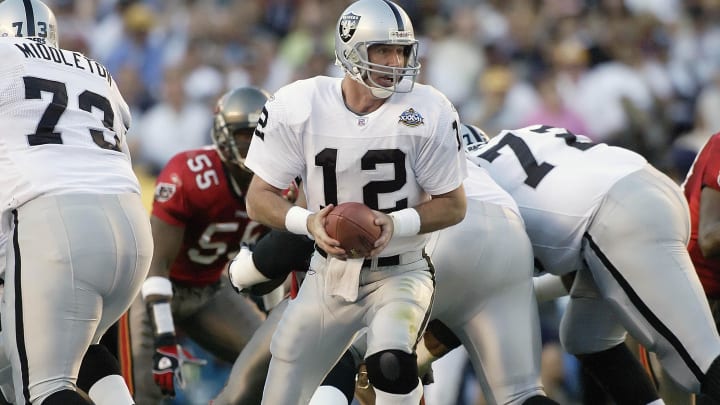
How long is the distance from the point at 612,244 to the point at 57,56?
230 centimetres

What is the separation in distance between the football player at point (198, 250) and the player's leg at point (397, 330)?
1.69m

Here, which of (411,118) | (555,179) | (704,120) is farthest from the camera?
(704,120)

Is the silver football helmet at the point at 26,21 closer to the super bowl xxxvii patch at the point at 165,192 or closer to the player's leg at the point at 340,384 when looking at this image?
the super bowl xxxvii patch at the point at 165,192

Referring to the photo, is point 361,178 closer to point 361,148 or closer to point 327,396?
point 361,148

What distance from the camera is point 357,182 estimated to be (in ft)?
13.6

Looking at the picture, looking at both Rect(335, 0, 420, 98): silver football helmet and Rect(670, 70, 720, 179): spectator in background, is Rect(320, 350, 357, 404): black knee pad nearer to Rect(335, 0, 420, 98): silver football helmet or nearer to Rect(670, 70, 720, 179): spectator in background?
Rect(335, 0, 420, 98): silver football helmet

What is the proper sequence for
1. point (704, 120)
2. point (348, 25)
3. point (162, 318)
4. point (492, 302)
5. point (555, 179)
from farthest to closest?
point (704, 120), point (162, 318), point (555, 179), point (492, 302), point (348, 25)

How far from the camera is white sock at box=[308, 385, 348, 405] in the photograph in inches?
175

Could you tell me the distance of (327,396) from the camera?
447 cm

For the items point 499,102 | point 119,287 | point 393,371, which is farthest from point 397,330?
point 499,102

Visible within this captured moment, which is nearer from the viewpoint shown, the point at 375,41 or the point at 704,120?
the point at 375,41

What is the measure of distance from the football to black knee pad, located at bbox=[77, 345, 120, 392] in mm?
1165

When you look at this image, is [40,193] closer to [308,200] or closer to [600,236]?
[308,200]

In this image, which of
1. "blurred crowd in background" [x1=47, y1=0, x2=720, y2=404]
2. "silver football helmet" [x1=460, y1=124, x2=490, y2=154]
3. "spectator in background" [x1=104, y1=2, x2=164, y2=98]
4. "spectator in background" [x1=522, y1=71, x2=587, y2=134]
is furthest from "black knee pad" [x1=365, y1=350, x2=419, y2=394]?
"spectator in background" [x1=104, y1=2, x2=164, y2=98]
